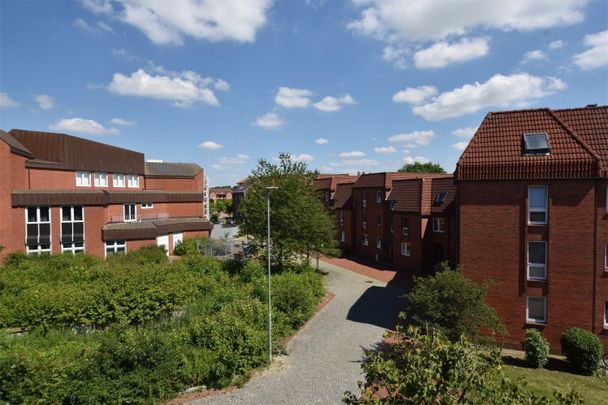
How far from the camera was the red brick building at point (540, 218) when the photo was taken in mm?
14883

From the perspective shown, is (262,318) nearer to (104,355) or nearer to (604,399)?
(104,355)

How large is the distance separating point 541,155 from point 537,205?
7.44ft

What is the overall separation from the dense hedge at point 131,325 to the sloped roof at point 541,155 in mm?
11244

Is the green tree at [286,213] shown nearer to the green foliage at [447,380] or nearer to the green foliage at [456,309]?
the green foliage at [456,309]

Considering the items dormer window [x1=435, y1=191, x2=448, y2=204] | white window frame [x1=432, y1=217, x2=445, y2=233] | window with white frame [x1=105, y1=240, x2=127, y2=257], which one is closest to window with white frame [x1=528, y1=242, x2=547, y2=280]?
white window frame [x1=432, y1=217, x2=445, y2=233]

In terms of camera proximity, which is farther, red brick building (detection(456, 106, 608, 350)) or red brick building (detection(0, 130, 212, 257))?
red brick building (detection(0, 130, 212, 257))

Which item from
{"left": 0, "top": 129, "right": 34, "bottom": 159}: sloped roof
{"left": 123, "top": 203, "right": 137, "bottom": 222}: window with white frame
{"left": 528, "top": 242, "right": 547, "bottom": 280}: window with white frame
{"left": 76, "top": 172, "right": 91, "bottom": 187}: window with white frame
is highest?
{"left": 0, "top": 129, "right": 34, "bottom": 159}: sloped roof

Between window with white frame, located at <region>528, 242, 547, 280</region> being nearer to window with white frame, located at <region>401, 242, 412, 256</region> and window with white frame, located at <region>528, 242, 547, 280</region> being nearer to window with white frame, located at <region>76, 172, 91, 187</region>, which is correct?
window with white frame, located at <region>401, 242, 412, 256</region>

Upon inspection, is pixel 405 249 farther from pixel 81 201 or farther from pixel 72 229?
pixel 72 229

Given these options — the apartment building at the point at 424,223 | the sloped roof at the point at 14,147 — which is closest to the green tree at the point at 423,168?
the apartment building at the point at 424,223

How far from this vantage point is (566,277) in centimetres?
1527

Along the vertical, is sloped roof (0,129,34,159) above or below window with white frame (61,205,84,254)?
above

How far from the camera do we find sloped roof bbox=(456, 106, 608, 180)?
49.3ft

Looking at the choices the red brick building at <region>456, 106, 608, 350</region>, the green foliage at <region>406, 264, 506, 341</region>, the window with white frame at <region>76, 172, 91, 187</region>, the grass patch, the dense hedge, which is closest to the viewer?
the dense hedge
